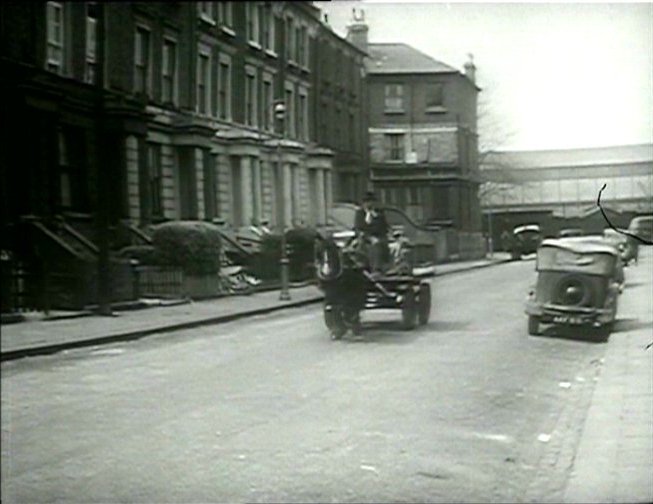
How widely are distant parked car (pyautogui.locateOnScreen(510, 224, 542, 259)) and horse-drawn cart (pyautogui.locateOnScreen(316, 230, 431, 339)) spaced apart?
0.20m

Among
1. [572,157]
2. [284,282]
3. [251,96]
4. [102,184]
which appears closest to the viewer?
[102,184]

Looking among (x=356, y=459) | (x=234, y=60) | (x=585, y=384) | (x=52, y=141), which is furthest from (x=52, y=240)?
(x=585, y=384)

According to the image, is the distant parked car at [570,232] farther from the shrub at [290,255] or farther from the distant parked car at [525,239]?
the shrub at [290,255]

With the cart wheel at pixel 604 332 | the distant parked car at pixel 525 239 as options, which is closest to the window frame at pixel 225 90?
the distant parked car at pixel 525 239

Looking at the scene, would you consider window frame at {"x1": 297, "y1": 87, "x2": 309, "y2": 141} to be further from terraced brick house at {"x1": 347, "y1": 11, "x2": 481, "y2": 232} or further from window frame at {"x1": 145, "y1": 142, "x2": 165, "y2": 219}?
window frame at {"x1": 145, "y1": 142, "x2": 165, "y2": 219}

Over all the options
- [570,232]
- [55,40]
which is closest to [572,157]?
[570,232]

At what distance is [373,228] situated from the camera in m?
1.74

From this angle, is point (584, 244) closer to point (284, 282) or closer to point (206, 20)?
point (284, 282)

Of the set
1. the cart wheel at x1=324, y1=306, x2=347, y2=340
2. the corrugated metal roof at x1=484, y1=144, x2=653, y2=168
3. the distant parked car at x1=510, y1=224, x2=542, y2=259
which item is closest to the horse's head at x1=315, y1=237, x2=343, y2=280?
the cart wheel at x1=324, y1=306, x2=347, y2=340

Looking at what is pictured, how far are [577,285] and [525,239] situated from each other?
281 millimetres

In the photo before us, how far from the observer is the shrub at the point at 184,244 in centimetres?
139

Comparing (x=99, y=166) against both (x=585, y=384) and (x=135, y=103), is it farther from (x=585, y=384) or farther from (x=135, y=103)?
(x=585, y=384)

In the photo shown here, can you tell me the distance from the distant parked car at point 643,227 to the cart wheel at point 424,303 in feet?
1.49

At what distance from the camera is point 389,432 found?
6.88 feet
